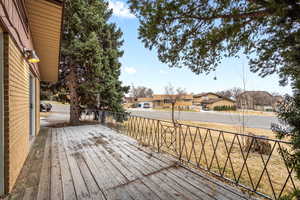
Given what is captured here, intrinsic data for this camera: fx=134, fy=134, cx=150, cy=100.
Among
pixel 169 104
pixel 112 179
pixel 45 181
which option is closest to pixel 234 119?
pixel 112 179

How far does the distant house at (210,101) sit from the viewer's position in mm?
31328

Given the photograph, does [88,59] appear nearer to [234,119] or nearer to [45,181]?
[45,181]

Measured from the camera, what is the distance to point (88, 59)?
6359 mm

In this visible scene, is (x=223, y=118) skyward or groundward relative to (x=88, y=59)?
groundward

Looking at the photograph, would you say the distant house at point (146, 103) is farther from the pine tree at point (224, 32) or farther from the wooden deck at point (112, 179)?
the pine tree at point (224, 32)

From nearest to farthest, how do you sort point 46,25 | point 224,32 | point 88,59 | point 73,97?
point 224,32 → point 46,25 → point 88,59 → point 73,97

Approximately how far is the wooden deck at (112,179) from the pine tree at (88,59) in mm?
4419

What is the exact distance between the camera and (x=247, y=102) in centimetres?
645

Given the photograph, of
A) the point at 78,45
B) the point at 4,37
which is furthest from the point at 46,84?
the point at 4,37

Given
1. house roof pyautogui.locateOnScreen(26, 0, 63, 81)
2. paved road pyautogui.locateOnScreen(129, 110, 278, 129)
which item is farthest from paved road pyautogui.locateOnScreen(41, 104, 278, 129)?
house roof pyautogui.locateOnScreen(26, 0, 63, 81)

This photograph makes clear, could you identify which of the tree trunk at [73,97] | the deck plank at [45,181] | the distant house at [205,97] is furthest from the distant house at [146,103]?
the deck plank at [45,181]

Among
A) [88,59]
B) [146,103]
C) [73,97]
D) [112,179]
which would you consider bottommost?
A: [112,179]

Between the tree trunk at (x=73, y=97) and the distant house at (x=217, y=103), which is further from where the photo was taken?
the distant house at (x=217, y=103)

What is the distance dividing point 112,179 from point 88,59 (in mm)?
5823
